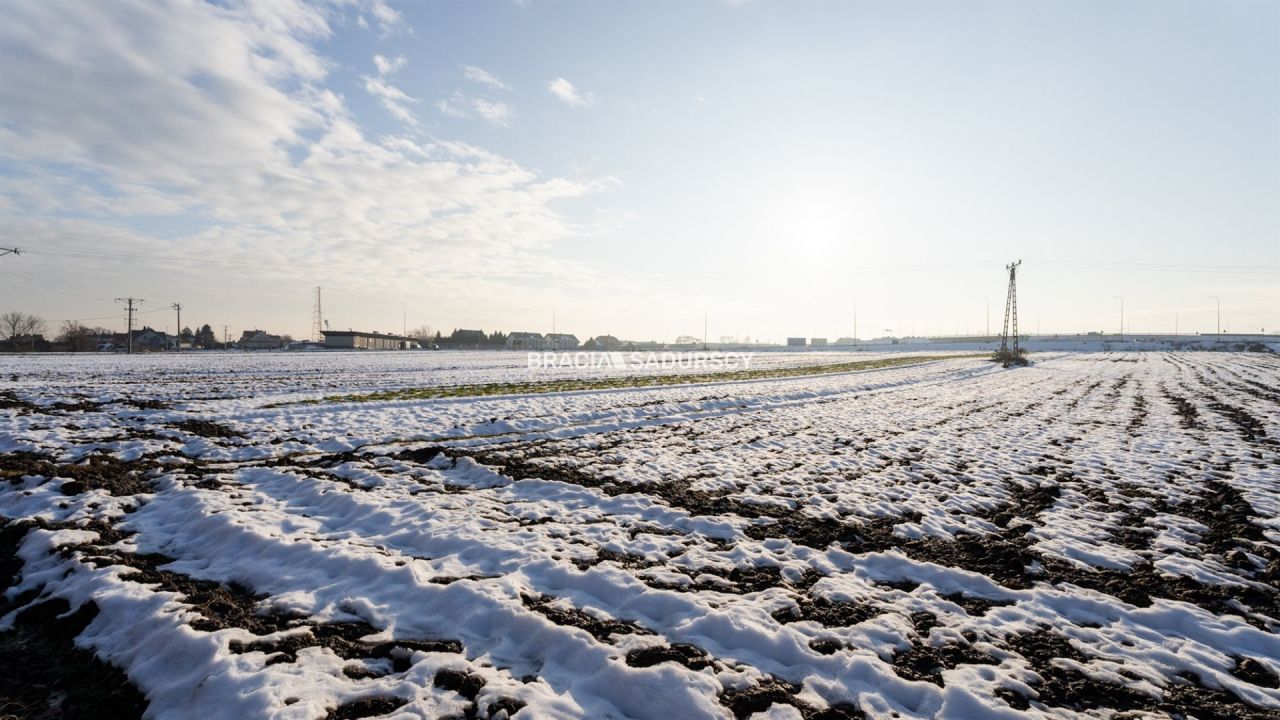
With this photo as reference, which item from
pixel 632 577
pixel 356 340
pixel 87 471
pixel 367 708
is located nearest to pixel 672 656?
pixel 632 577

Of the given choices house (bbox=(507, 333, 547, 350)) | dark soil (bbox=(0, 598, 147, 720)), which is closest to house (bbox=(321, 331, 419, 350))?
→ house (bbox=(507, 333, 547, 350))

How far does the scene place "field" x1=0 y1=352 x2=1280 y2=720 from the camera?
411 centimetres

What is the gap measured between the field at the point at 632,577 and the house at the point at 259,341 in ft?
438

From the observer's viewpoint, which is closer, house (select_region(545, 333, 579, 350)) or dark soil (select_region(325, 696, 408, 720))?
dark soil (select_region(325, 696, 408, 720))

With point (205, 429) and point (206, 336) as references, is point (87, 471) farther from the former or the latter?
point (206, 336)

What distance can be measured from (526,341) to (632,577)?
147714mm

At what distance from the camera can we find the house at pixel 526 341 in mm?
147525

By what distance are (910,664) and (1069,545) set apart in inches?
165

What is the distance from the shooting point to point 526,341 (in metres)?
150

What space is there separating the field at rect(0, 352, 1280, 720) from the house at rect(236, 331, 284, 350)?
438 ft

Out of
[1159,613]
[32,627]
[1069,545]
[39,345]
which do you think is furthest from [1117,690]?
[39,345]

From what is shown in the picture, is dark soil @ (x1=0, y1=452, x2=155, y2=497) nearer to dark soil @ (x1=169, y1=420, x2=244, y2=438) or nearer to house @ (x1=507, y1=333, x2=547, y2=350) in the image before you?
dark soil @ (x1=169, y1=420, x2=244, y2=438)

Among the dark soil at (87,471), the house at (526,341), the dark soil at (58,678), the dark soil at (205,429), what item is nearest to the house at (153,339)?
the house at (526,341)

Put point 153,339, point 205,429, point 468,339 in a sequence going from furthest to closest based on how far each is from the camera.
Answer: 1. point 468,339
2. point 153,339
3. point 205,429
